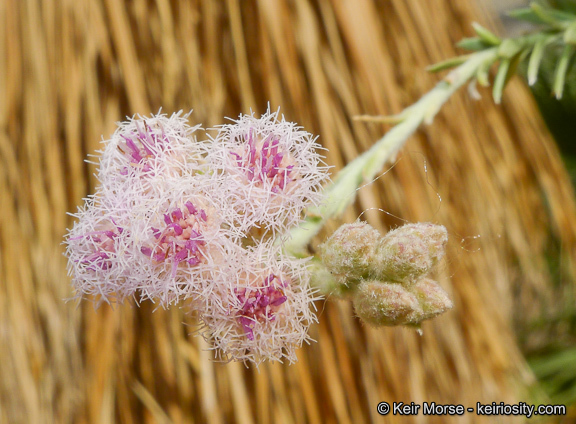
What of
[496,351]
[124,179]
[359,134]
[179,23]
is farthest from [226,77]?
[496,351]

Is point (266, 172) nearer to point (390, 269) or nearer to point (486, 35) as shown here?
point (390, 269)

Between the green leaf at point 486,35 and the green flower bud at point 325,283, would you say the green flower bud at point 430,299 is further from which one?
the green leaf at point 486,35

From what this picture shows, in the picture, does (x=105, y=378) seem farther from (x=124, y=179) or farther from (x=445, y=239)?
(x=445, y=239)

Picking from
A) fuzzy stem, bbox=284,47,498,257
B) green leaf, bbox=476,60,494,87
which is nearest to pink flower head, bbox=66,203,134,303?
fuzzy stem, bbox=284,47,498,257

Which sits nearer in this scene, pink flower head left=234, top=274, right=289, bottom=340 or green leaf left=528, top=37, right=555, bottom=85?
pink flower head left=234, top=274, right=289, bottom=340
